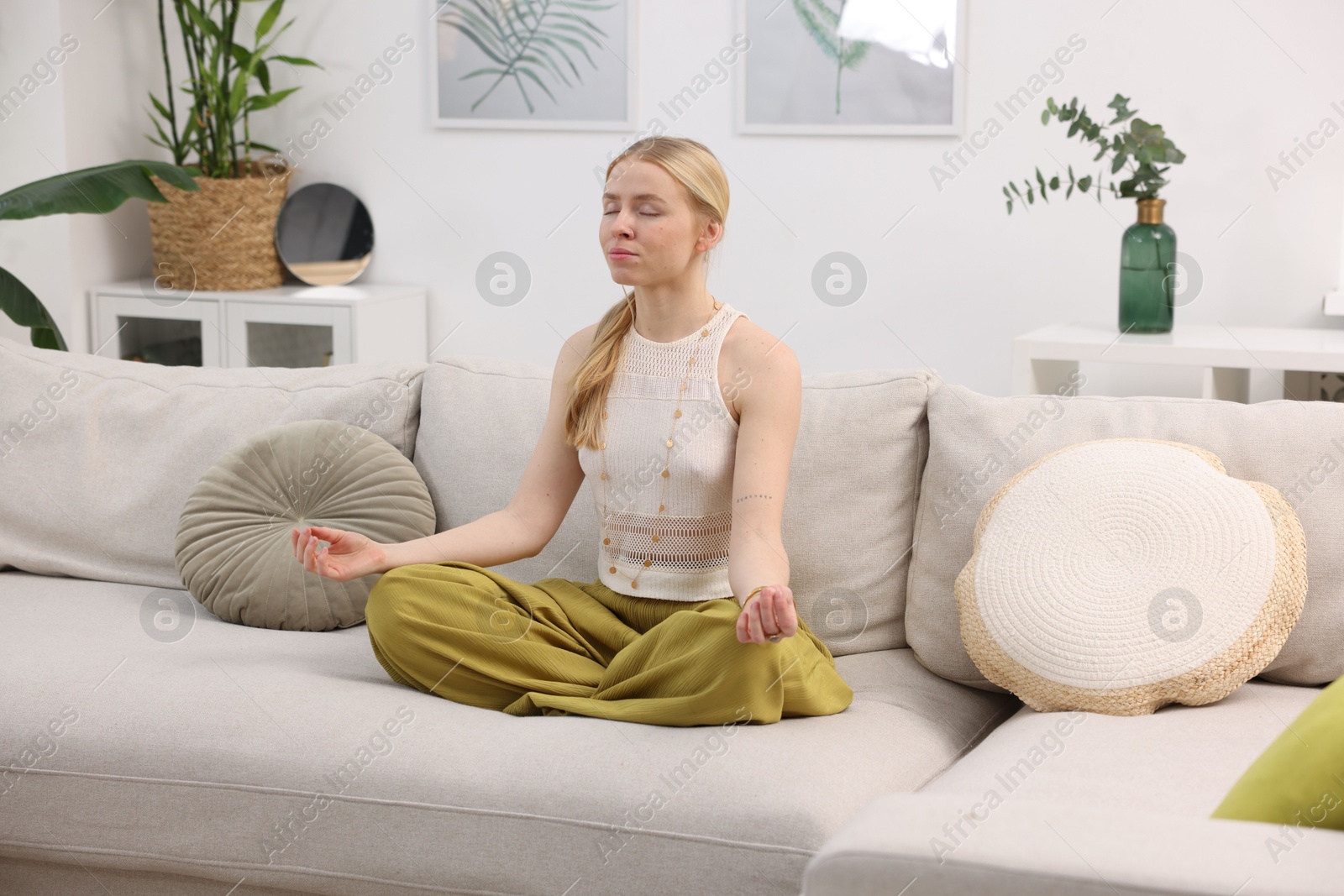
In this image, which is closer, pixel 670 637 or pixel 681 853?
pixel 681 853

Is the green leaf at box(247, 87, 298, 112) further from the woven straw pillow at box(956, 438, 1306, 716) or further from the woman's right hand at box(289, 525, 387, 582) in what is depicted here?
the woven straw pillow at box(956, 438, 1306, 716)

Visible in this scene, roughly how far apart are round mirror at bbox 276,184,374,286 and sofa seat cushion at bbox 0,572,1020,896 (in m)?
2.10

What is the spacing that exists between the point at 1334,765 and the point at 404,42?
3192mm

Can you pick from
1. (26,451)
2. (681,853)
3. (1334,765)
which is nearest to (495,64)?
(26,451)

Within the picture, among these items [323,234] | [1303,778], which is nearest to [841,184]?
[323,234]

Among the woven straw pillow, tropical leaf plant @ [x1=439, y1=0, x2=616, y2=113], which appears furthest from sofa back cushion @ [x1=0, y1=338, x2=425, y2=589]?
tropical leaf plant @ [x1=439, y1=0, x2=616, y2=113]

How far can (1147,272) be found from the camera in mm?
2656

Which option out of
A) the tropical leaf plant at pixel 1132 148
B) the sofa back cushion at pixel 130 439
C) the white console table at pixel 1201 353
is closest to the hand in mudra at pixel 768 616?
the sofa back cushion at pixel 130 439

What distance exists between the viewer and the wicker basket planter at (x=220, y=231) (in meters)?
3.39

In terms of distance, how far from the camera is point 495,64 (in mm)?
3438

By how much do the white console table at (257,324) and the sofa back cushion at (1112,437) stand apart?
2.02 meters

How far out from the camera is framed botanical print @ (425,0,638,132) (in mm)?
3332

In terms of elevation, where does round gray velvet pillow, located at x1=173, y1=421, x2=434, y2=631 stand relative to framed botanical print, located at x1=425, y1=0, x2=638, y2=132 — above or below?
below

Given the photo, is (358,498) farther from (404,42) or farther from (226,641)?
(404,42)
